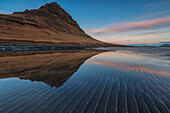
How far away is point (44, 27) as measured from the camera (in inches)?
5202

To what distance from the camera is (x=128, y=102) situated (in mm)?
3889

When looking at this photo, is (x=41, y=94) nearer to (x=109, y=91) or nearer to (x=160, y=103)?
(x=109, y=91)

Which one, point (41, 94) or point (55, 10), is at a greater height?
point (55, 10)

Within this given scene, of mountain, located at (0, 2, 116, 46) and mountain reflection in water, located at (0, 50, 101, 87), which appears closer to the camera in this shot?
mountain reflection in water, located at (0, 50, 101, 87)

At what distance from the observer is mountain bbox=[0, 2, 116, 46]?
3714 inches

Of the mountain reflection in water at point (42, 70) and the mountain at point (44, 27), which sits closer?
the mountain reflection in water at point (42, 70)

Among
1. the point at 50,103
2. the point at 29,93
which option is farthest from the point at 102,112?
the point at 29,93

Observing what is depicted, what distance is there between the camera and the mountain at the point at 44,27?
94338 millimetres

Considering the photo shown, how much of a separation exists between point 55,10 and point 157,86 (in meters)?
221

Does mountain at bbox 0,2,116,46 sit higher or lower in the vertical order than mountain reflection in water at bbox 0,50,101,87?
higher

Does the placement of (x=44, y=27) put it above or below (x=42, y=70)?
above

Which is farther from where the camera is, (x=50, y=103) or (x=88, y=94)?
(x=88, y=94)

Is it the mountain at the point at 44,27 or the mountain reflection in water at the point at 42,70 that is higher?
the mountain at the point at 44,27

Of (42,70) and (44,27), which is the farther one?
(44,27)
